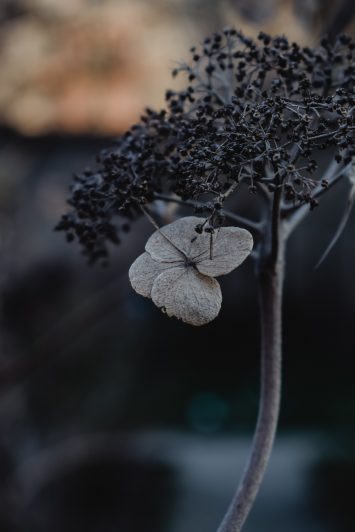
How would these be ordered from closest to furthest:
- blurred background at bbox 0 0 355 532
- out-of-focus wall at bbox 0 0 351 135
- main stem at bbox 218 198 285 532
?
main stem at bbox 218 198 285 532, out-of-focus wall at bbox 0 0 351 135, blurred background at bbox 0 0 355 532

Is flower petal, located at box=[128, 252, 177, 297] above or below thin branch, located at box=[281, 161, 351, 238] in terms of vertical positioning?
above

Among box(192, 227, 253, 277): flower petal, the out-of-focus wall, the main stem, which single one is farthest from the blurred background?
box(192, 227, 253, 277): flower petal

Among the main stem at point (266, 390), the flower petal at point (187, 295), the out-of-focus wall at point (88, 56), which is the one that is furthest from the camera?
the out-of-focus wall at point (88, 56)

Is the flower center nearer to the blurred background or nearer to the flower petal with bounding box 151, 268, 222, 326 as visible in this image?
the flower petal with bounding box 151, 268, 222, 326

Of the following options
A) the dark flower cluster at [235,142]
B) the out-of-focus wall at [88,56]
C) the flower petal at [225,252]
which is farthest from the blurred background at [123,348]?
the flower petal at [225,252]

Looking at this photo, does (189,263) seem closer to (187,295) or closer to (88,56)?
(187,295)

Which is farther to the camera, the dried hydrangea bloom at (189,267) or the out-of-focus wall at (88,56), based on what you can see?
the out-of-focus wall at (88,56)

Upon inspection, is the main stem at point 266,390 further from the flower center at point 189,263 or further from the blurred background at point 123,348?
the blurred background at point 123,348

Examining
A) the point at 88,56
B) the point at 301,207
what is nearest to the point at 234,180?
the point at 301,207
